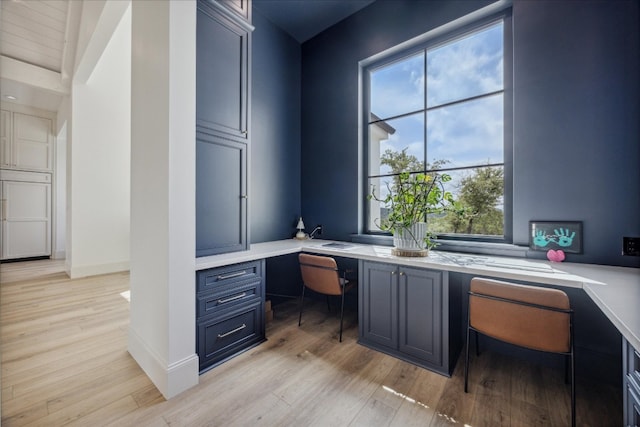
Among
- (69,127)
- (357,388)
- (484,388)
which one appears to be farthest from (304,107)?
(69,127)

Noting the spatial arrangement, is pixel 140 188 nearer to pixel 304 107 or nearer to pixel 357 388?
pixel 357 388

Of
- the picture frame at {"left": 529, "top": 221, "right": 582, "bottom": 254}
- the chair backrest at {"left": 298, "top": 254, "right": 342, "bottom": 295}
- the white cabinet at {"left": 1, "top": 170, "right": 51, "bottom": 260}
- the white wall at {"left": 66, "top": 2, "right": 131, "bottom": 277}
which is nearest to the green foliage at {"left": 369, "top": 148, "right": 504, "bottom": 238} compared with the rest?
the picture frame at {"left": 529, "top": 221, "right": 582, "bottom": 254}

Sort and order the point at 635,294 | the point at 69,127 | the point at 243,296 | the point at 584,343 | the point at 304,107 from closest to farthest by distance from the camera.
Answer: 1. the point at 635,294
2. the point at 584,343
3. the point at 243,296
4. the point at 304,107
5. the point at 69,127

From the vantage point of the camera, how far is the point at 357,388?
1688 millimetres

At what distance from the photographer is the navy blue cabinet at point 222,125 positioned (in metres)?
1.96

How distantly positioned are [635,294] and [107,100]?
6514 millimetres

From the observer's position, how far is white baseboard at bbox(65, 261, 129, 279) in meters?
4.18

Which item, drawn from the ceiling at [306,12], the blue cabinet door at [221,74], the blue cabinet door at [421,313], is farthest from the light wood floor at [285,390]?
the ceiling at [306,12]

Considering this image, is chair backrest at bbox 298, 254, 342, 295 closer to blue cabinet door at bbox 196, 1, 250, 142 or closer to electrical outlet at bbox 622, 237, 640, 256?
blue cabinet door at bbox 196, 1, 250, 142

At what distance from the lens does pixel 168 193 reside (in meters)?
1.58

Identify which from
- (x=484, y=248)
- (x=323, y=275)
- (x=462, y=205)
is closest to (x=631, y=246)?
(x=484, y=248)

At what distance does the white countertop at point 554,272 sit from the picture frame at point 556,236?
12 centimetres

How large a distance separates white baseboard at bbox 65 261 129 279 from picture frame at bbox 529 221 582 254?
19.1 ft

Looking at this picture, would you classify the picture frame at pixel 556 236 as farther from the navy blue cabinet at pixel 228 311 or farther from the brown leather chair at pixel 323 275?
the navy blue cabinet at pixel 228 311
